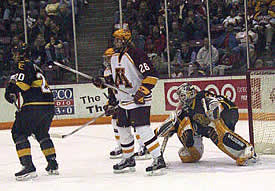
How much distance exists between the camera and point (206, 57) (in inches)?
419

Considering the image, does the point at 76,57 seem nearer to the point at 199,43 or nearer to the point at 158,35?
the point at 158,35

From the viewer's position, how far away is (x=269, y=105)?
6.68 metres

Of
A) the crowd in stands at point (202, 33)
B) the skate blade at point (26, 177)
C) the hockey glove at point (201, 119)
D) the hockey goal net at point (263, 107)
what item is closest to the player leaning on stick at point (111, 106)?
the hockey glove at point (201, 119)

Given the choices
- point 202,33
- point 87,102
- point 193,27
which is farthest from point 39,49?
point 202,33

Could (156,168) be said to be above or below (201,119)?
below

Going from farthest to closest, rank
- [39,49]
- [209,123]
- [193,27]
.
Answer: [39,49] < [193,27] < [209,123]

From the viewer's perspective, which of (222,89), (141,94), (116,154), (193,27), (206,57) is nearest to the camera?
(141,94)

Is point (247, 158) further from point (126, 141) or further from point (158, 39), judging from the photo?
point (158, 39)

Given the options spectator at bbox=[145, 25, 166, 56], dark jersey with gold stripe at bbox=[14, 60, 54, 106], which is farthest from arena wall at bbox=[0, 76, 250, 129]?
dark jersey with gold stripe at bbox=[14, 60, 54, 106]

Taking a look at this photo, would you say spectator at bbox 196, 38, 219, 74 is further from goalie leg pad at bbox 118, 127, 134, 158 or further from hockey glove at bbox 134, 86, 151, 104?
hockey glove at bbox 134, 86, 151, 104

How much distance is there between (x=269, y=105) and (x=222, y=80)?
3640 mm

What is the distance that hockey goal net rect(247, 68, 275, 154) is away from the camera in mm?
6346

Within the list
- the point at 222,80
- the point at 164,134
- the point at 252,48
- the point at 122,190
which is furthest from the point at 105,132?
the point at 122,190

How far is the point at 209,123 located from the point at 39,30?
667cm
